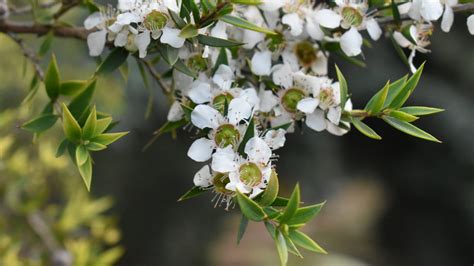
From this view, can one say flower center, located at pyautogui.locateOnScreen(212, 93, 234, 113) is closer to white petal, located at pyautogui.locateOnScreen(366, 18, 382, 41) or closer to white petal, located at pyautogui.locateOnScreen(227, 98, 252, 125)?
white petal, located at pyautogui.locateOnScreen(227, 98, 252, 125)

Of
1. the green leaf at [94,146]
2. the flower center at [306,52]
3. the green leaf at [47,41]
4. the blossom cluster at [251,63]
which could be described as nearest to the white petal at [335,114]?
the blossom cluster at [251,63]

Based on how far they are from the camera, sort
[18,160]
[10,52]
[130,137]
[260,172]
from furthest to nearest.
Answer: [130,137]
[10,52]
[18,160]
[260,172]

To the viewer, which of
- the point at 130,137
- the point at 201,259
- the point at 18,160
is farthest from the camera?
the point at 201,259

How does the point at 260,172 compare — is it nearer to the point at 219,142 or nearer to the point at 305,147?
the point at 219,142

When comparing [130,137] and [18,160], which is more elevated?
[18,160]

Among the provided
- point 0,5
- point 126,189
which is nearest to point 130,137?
point 126,189

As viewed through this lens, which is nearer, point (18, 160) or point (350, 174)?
point (18, 160)

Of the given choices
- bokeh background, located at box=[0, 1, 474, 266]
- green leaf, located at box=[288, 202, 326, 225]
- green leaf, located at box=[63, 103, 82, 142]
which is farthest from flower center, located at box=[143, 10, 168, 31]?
bokeh background, located at box=[0, 1, 474, 266]
